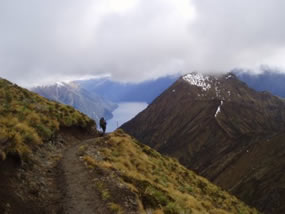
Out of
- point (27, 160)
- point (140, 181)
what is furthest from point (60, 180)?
point (140, 181)

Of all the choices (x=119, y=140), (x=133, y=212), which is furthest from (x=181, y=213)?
(x=119, y=140)

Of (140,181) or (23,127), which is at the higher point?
(23,127)

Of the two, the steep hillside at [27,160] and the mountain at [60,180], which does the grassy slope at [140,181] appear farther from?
the steep hillside at [27,160]

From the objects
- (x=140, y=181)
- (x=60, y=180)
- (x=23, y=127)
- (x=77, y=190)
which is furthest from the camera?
(x=23, y=127)

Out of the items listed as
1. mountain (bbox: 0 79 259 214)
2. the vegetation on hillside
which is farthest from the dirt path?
the vegetation on hillside

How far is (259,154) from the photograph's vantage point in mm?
155500

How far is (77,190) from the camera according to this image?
48.3 feet

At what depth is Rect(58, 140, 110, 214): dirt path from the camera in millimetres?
12734

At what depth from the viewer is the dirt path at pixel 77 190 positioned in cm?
1273

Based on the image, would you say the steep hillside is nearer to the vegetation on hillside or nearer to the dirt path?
the vegetation on hillside

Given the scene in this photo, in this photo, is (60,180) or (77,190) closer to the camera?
(77,190)

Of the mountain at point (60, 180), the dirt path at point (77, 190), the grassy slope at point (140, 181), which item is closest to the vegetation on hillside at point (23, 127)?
the mountain at point (60, 180)

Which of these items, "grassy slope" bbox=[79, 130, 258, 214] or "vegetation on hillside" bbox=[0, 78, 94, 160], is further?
"vegetation on hillside" bbox=[0, 78, 94, 160]

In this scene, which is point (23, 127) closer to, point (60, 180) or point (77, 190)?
point (60, 180)
